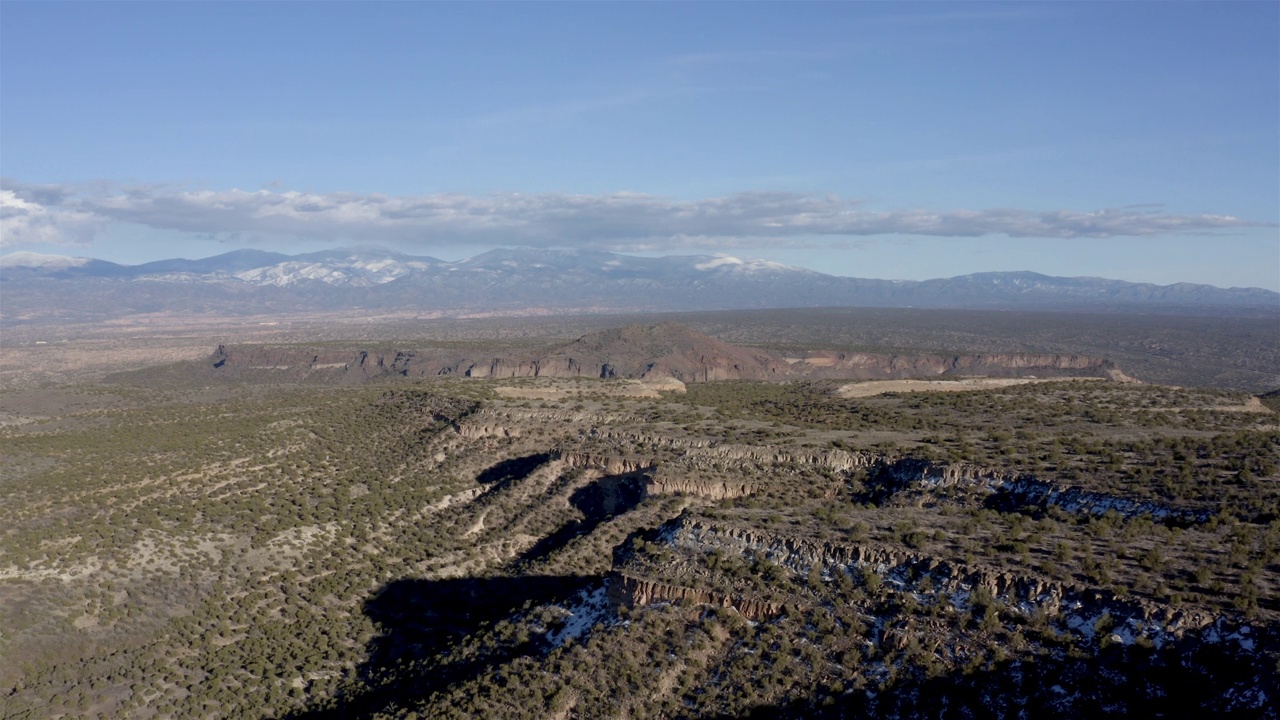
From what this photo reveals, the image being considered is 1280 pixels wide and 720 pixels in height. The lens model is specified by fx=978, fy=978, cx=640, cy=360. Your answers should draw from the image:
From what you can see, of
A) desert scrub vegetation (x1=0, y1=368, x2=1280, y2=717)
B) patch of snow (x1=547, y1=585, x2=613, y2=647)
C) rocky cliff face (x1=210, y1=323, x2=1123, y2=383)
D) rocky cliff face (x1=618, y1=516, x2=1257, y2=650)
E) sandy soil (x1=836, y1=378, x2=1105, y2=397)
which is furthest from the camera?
rocky cliff face (x1=210, y1=323, x2=1123, y2=383)

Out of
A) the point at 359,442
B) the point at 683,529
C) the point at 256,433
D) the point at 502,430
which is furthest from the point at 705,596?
the point at 256,433

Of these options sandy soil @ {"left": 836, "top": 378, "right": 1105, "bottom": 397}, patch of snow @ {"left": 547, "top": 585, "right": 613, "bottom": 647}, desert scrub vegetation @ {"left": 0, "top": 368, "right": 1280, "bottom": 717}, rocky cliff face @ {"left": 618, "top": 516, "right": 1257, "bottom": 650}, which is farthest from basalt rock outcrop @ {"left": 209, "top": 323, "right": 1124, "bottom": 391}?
rocky cliff face @ {"left": 618, "top": 516, "right": 1257, "bottom": 650}

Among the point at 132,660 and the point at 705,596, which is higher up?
the point at 705,596

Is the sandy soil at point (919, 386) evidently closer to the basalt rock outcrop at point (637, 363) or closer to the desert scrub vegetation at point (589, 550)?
the desert scrub vegetation at point (589, 550)

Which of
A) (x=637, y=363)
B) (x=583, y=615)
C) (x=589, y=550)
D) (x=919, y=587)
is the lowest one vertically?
(x=583, y=615)

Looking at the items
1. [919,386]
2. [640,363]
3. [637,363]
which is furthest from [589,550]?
[637,363]

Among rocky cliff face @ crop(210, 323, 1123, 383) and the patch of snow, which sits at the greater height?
rocky cliff face @ crop(210, 323, 1123, 383)

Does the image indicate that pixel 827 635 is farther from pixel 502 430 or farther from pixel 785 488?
pixel 502 430

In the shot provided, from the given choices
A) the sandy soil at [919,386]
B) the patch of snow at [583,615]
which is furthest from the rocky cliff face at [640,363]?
the patch of snow at [583,615]

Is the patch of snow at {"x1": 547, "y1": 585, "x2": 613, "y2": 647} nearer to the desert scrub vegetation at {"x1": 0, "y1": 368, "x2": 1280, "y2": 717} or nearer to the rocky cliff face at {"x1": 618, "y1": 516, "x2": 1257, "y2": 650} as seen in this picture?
the desert scrub vegetation at {"x1": 0, "y1": 368, "x2": 1280, "y2": 717}

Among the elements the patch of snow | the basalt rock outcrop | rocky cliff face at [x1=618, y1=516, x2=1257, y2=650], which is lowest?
the patch of snow

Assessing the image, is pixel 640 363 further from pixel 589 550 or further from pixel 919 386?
pixel 589 550
